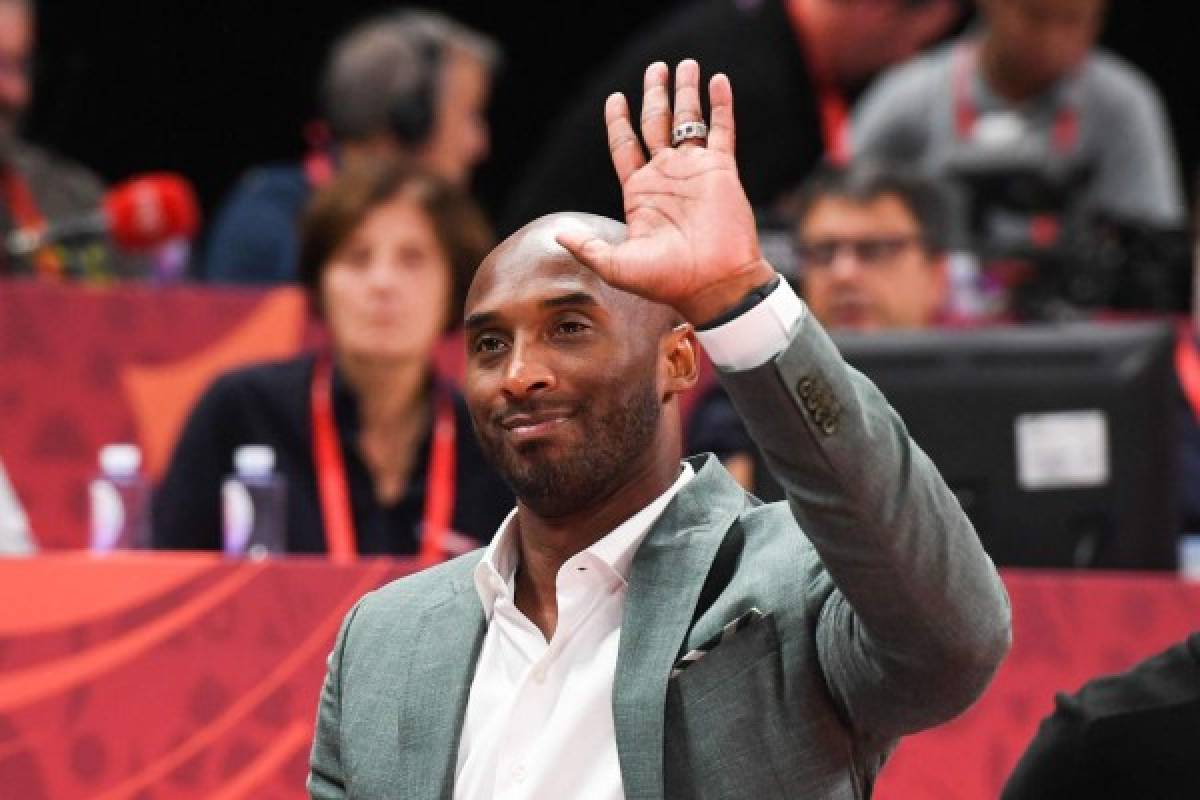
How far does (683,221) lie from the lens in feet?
6.03

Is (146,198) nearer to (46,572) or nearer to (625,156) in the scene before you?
(46,572)

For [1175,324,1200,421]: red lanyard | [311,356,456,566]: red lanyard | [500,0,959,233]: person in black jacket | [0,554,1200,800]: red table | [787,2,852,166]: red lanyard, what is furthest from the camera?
[787,2,852,166]: red lanyard

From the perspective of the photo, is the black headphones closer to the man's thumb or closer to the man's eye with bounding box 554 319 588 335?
the man's eye with bounding box 554 319 588 335

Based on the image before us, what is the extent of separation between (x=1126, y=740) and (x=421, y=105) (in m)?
3.61

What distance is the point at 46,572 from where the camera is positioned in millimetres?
2984

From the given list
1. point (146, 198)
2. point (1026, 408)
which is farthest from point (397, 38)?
point (1026, 408)

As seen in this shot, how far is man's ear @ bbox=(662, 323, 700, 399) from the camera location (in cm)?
206

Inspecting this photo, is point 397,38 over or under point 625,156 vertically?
under

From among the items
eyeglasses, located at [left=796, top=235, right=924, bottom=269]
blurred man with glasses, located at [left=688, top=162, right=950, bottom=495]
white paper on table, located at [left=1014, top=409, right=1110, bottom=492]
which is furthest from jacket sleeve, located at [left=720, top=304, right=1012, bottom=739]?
eyeglasses, located at [left=796, top=235, right=924, bottom=269]

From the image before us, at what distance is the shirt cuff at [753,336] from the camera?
1.79 m

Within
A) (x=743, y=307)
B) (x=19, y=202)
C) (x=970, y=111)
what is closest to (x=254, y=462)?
(x=19, y=202)

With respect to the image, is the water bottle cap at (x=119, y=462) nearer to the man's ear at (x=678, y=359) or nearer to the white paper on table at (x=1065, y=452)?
the white paper on table at (x=1065, y=452)

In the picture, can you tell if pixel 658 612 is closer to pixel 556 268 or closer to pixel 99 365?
pixel 556 268

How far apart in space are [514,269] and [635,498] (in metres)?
0.26
